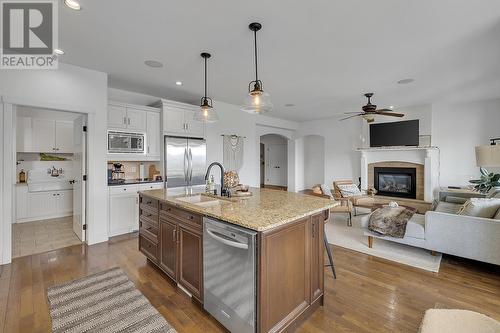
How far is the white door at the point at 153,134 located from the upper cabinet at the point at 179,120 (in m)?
0.18

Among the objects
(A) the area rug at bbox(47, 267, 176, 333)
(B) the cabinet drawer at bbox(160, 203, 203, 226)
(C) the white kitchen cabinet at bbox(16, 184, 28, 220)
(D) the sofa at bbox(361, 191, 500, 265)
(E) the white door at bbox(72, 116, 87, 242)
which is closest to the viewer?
(A) the area rug at bbox(47, 267, 176, 333)

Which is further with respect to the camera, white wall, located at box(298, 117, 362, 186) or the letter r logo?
white wall, located at box(298, 117, 362, 186)

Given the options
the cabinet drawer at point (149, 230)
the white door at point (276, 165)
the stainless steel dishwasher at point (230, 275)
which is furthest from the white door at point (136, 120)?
the white door at point (276, 165)

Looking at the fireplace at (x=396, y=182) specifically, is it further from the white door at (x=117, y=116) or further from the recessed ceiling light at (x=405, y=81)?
the white door at (x=117, y=116)

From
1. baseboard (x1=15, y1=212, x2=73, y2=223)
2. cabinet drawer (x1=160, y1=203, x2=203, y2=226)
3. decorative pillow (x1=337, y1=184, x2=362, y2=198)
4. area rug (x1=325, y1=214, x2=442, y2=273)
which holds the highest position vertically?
cabinet drawer (x1=160, y1=203, x2=203, y2=226)

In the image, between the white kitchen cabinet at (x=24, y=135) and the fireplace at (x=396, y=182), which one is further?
the fireplace at (x=396, y=182)

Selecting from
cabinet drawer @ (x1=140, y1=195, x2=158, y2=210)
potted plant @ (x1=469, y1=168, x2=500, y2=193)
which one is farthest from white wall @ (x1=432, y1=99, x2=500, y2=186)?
cabinet drawer @ (x1=140, y1=195, x2=158, y2=210)

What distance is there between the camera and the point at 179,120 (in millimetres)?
4762

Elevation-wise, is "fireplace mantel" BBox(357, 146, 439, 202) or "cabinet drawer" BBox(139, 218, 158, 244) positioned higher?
"fireplace mantel" BBox(357, 146, 439, 202)

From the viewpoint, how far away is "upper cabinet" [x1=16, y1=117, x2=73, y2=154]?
16.1 feet

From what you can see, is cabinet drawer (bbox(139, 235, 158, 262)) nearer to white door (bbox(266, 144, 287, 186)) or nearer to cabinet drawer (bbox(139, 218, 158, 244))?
cabinet drawer (bbox(139, 218, 158, 244))

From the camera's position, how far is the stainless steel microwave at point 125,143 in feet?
13.4

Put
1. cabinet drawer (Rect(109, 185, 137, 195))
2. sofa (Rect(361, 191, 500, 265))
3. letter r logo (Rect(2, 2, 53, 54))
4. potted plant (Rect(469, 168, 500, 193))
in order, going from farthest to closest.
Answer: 1. potted plant (Rect(469, 168, 500, 193))
2. cabinet drawer (Rect(109, 185, 137, 195))
3. sofa (Rect(361, 191, 500, 265))
4. letter r logo (Rect(2, 2, 53, 54))

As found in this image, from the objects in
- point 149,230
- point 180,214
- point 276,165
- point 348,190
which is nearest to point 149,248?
point 149,230
